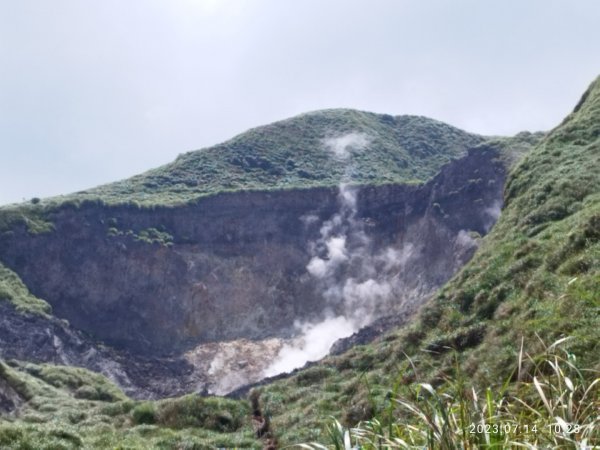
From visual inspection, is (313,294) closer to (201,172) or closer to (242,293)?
→ (242,293)

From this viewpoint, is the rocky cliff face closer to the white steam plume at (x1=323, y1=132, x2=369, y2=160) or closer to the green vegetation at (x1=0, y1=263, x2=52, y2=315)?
the green vegetation at (x1=0, y1=263, x2=52, y2=315)

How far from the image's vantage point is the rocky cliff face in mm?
63938

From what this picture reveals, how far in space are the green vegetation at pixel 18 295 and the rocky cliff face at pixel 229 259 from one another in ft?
6.45

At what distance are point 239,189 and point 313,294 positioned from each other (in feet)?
54.1

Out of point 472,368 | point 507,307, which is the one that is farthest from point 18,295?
point 472,368

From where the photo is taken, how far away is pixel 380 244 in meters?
73.6

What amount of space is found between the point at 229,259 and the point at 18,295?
21.5 m

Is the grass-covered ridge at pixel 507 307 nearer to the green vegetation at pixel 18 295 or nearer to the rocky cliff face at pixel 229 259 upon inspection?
the rocky cliff face at pixel 229 259

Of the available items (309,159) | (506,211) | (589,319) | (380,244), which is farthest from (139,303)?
(589,319)

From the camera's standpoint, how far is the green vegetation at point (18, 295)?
55234 millimetres
